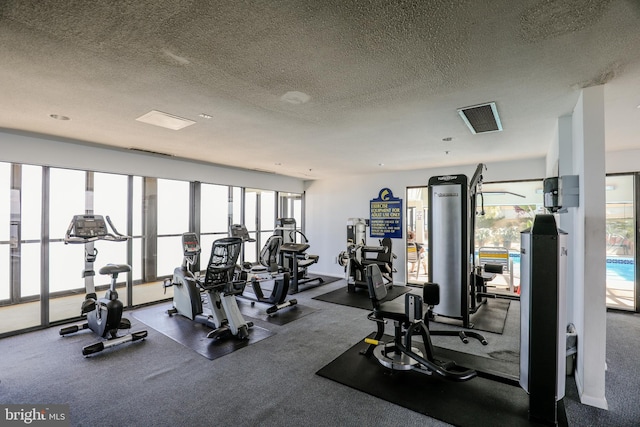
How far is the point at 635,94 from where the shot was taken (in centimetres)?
256

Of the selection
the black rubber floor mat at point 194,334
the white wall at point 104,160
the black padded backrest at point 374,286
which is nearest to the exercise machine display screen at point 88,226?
the white wall at point 104,160

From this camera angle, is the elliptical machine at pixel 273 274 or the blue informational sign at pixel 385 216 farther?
the blue informational sign at pixel 385 216

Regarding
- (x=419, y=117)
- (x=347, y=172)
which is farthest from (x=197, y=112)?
(x=347, y=172)

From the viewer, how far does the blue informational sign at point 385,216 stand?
7051 mm

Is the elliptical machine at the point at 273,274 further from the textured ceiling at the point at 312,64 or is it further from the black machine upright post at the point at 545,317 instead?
the black machine upright post at the point at 545,317

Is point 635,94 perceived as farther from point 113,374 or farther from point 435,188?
point 113,374

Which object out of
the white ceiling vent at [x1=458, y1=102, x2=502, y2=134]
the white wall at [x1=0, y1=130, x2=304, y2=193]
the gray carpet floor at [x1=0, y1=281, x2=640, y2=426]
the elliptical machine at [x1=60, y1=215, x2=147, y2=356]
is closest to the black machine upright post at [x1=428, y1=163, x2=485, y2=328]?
the gray carpet floor at [x1=0, y1=281, x2=640, y2=426]

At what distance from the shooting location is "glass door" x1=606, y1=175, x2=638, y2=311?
4840mm

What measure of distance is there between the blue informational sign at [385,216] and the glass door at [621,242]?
3594 millimetres

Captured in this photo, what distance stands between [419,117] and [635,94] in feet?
5.71

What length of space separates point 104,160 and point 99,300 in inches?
85.3

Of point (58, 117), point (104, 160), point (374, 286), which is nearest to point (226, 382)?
point (374, 286)

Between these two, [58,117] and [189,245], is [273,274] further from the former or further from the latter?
[58,117]

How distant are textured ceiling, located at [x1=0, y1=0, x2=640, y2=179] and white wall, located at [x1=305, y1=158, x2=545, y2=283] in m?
3.06
